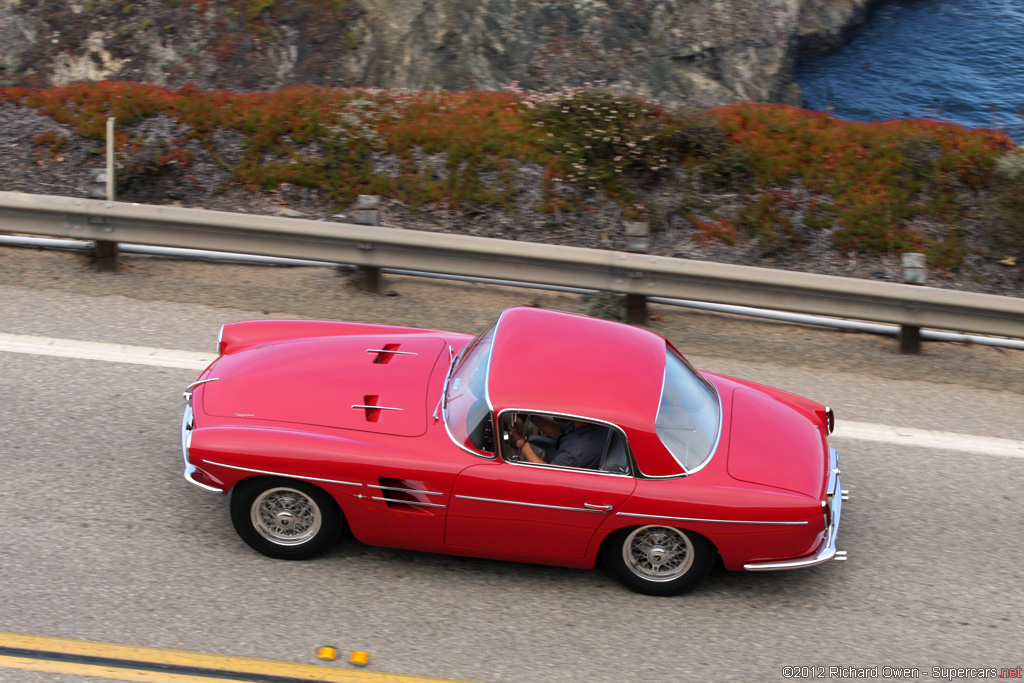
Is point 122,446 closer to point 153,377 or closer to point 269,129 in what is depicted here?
point 153,377

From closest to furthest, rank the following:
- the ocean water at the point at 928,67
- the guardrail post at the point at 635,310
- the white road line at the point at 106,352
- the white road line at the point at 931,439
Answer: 1. the white road line at the point at 931,439
2. the white road line at the point at 106,352
3. the guardrail post at the point at 635,310
4. the ocean water at the point at 928,67

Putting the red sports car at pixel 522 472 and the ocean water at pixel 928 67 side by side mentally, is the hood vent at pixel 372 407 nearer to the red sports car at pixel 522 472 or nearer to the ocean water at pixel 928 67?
the red sports car at pixel 522 472

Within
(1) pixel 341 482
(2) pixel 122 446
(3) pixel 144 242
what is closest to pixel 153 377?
(2) pixel 122 446

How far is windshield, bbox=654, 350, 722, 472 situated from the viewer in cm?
449

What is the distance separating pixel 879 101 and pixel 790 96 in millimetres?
1832

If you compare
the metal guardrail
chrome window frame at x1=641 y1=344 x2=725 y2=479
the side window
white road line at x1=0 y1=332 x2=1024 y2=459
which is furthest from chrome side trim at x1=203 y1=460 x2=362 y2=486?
the metal guardrail

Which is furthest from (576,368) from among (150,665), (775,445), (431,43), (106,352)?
(431,43)

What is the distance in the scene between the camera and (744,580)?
15.5 feet

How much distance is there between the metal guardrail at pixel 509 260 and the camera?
7031 millimetres

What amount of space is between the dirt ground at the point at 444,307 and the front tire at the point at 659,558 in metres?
2.78

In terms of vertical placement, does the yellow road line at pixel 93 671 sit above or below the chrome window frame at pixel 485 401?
below

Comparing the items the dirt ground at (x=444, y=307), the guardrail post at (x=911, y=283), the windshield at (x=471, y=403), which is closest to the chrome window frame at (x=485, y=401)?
the windshield at (x=471, y=403)

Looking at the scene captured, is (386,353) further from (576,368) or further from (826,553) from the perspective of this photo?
(826,553)

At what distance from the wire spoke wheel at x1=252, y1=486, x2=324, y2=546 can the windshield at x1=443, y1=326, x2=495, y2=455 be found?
32.0 inches
